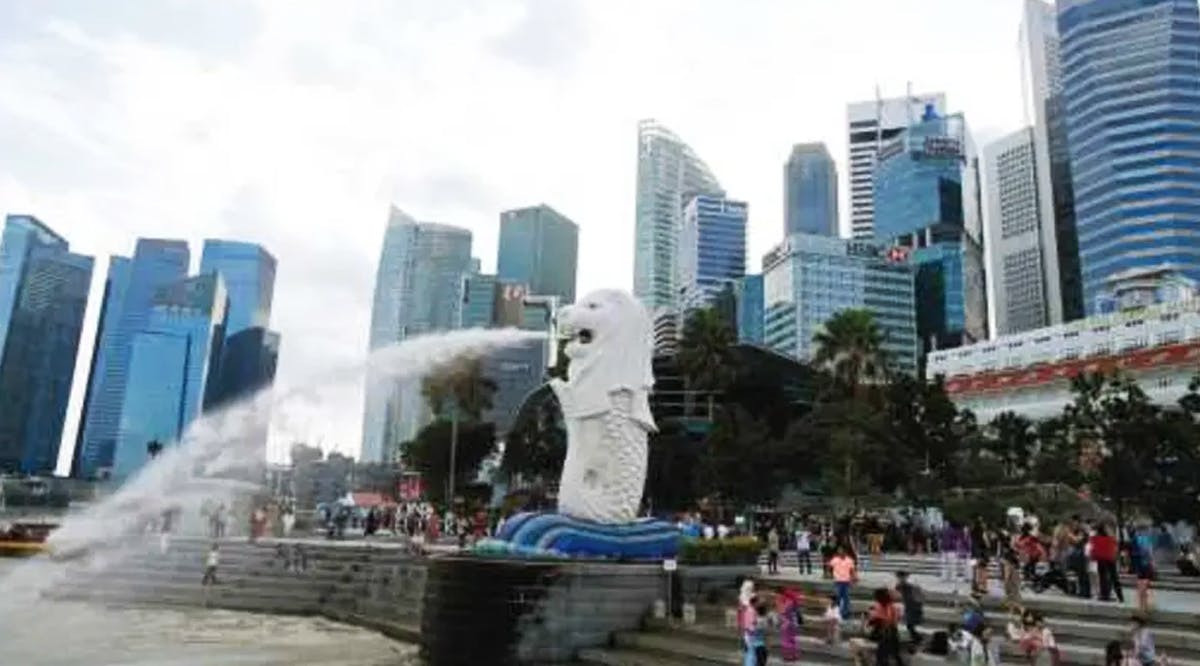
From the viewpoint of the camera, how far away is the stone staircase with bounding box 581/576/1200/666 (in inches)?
525

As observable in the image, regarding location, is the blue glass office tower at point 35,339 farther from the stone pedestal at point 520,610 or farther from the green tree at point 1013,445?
the stone pedestal at point 520,610

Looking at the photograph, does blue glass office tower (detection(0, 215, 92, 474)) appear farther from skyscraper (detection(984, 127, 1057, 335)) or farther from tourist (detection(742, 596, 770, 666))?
skyscraper (detection(984, 127, 1057, 335))

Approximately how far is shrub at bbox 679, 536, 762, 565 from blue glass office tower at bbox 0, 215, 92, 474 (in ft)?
396

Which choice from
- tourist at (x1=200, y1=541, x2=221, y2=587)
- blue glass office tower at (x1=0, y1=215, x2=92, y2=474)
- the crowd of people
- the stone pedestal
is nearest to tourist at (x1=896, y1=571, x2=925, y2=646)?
the crowd of people

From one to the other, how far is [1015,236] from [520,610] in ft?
611

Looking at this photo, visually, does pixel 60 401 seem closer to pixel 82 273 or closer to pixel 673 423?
pixel 82 273

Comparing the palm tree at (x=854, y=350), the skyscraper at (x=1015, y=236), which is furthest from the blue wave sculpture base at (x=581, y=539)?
the skyscraper at (x=1015, y=236)

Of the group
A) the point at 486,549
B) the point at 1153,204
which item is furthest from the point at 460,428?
the point at 1153,204

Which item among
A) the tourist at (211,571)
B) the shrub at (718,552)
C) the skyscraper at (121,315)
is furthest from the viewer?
the skyscraper at (121,315)

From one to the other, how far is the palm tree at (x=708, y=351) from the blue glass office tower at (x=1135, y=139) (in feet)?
256

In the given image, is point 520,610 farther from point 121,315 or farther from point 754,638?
point 121,315

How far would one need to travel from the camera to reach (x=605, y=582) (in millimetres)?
17562

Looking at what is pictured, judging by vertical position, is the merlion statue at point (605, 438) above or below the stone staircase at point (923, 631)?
above

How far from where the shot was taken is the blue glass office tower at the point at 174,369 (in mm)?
99625
